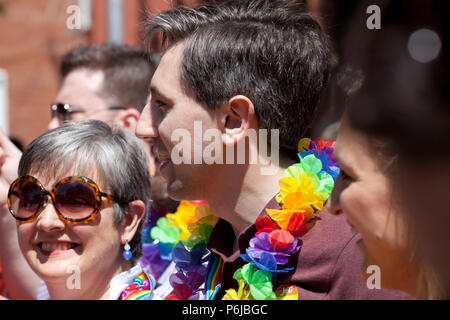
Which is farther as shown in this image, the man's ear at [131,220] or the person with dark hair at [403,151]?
the man's ear at [131,220]

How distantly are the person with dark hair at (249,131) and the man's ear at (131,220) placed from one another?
1.08 ft

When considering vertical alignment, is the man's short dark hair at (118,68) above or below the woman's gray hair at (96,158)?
above

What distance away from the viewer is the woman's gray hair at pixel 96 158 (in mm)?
2471

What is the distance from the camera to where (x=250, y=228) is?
217 cm

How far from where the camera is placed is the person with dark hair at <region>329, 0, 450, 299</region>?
3.67ft

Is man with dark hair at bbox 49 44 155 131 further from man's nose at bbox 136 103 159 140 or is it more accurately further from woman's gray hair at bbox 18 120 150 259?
man's nose at bbox 136 103 159 140

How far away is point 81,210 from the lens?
243 cm

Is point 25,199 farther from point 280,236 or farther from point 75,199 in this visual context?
point 280,236

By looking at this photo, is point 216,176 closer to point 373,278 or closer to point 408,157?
point 373,278

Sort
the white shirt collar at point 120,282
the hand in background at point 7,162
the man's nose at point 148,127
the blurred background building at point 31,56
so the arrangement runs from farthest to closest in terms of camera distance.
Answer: the blurred background building at point 31,56, the hand in background at point 7,162, the white shirt collar at point 120,282, the man's nose at point 148,127

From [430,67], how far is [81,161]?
165 cm

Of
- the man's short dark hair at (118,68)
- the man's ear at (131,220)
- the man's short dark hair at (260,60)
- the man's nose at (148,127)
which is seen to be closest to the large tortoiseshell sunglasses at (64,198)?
the man's ear at (131,220)

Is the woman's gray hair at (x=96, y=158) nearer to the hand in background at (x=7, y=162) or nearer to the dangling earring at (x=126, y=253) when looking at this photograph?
the dangling earring at (x=126, y=253)
